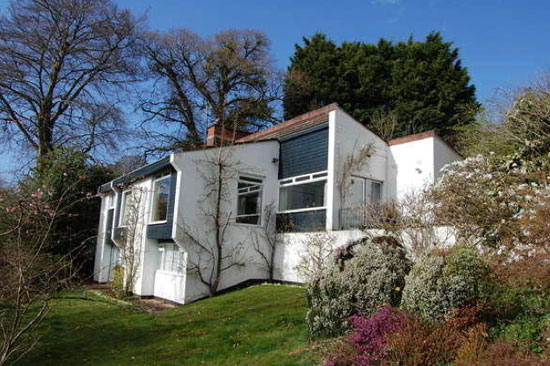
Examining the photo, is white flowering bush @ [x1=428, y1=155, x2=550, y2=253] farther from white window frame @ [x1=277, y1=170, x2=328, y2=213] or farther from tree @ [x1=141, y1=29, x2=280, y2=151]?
tree @ [x1=141, y1=29, x2=280, y2=151]

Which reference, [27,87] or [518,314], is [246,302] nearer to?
[518,314]

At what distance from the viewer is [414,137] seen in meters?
14.7

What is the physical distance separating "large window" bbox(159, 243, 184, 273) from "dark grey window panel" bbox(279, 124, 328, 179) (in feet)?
14.4

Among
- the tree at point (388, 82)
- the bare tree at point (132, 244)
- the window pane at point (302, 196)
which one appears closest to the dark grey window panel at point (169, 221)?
the bare tree at point (132, 244)

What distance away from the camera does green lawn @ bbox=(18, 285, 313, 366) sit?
7.10 meters

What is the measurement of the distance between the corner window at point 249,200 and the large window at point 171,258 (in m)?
2.22

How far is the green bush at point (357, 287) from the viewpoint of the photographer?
21.9ft

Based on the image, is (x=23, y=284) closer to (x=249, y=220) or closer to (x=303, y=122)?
(x=249, y=220)

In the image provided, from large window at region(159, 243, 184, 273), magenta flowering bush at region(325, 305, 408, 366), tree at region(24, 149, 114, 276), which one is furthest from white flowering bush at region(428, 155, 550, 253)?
tree at region(24, 149, 114, 276)

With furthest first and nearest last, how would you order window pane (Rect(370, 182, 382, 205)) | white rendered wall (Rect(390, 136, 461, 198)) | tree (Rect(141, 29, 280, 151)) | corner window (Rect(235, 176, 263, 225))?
tree (Rect(141, 29, 280, 151))
window pane (Rect(370, 182, 382, 205))
corner window (Rect(235, 176, 263, 225))
white rendered wall (Rect(390, 136, 461, 198))

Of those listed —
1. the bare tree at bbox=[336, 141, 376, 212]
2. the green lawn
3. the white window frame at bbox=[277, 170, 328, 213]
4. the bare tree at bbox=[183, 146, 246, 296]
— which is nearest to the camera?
the green lawn

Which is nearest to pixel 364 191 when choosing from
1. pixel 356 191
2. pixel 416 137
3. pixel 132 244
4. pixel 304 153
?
pixel 356 191

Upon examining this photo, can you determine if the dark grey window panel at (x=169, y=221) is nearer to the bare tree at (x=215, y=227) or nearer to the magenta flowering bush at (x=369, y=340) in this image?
the bare tree at (x=215, y=227)

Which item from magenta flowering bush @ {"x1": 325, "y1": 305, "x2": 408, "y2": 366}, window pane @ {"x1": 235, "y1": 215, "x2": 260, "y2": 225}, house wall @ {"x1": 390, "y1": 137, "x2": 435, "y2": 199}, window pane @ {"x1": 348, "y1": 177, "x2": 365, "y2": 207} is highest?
house wall @ {"x1": 390, "y1": 137, "x2": 435, "y2": 199}
